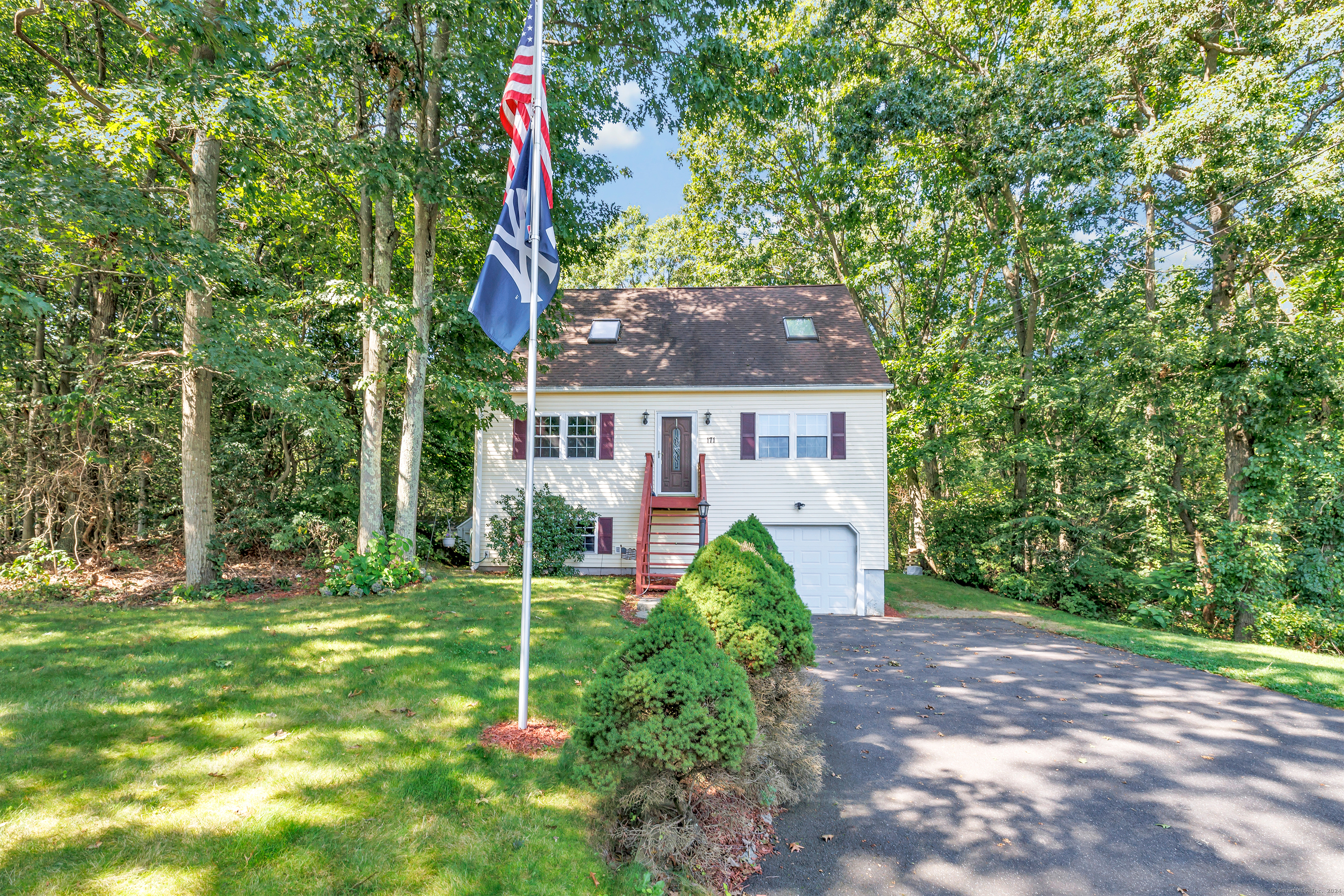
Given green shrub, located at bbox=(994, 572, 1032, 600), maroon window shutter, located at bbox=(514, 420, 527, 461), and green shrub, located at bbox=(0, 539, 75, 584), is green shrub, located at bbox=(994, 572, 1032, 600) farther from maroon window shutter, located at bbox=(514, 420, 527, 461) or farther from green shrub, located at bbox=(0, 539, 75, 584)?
green shrub, located at bbox=(0, 539, 75, 584)

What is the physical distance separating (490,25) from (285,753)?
9960 mm

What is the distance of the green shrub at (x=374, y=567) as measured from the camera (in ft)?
27.9

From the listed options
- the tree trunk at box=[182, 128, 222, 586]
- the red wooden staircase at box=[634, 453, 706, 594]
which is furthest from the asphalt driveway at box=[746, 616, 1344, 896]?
the tree trunk at box=[182, 128, 222, 586]

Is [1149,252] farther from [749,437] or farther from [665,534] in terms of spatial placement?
[665,534]

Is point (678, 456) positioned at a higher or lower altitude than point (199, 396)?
lower

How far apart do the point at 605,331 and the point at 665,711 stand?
12081mm

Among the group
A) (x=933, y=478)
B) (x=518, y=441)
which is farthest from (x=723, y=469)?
(x=933, y=478)

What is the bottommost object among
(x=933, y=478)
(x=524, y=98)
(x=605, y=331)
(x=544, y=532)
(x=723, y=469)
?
(x=544, y=532)

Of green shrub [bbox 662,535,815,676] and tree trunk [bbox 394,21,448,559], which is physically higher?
tree trunk [bbox 394,21,448,559]

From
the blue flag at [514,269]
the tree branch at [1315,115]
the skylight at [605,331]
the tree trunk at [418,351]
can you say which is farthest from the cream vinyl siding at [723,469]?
the tree branch at [1315,115]

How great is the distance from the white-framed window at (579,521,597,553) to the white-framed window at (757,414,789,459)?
414 cm

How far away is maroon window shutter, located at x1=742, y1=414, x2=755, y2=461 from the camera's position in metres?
12.0

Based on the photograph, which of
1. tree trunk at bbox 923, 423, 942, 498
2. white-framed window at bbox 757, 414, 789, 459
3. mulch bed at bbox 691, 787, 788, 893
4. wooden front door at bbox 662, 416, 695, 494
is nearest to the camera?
mulch bed at bbox 691, 787, 788, 893

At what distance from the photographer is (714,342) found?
1339cm
